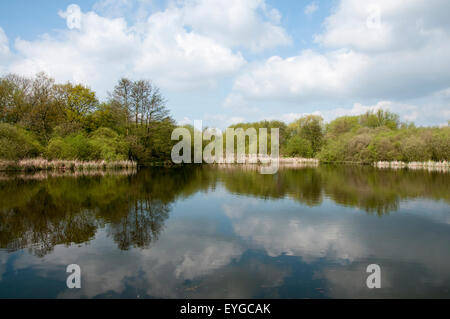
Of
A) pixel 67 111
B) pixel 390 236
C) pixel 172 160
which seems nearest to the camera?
pixel 390 236

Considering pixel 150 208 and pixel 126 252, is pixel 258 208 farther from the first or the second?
pixel 126 252

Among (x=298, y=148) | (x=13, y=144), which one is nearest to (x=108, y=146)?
(x=13, y=144)

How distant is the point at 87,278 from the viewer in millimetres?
4543

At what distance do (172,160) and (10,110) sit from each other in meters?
18.9

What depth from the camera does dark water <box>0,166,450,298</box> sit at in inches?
167

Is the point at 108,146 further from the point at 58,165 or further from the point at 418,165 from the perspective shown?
the point at 418,165

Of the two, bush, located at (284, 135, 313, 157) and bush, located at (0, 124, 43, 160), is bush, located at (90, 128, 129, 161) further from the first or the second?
bush, located at (284, 135, 313, 157)

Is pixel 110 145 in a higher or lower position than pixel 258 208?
higher

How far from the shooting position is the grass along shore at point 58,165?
2411 cm

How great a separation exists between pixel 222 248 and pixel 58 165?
25.9m

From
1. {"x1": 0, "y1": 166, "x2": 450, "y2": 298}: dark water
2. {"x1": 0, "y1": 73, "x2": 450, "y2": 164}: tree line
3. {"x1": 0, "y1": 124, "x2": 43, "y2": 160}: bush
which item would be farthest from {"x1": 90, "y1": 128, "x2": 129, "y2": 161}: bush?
{"x1": 0, "y1": 166, "x2": 450, "y2": 298}: dark water

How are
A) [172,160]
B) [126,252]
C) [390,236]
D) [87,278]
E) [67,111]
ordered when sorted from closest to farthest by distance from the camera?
[87,278] → [126,252] → [390,236] → [67,111] → [172,160]
